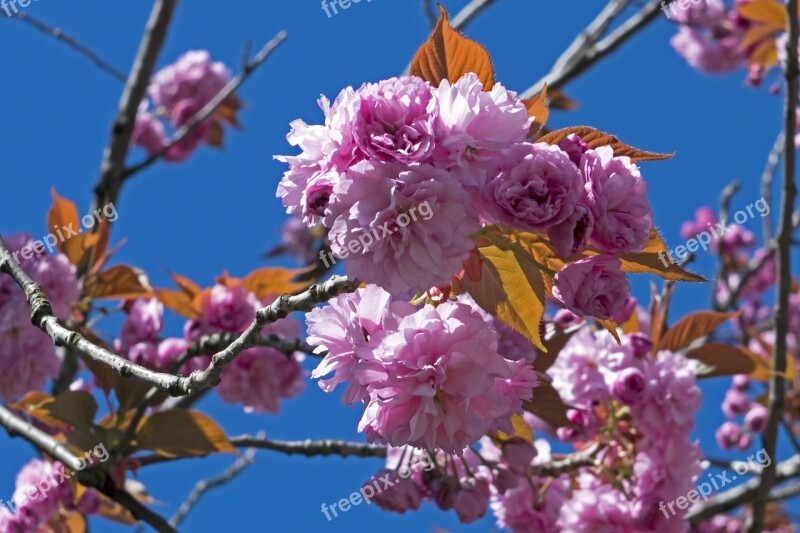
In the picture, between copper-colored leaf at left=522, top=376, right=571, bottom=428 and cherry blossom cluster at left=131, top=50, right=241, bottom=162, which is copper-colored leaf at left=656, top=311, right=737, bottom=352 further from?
cherry blossom cluster at left=131, top=50, right=241, bottom=162

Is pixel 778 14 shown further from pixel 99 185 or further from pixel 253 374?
pixel 99 185

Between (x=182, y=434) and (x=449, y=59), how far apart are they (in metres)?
1.25

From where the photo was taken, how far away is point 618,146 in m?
1.36

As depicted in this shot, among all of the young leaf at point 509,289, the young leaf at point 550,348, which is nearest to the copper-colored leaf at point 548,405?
the young leaf at point 550,348

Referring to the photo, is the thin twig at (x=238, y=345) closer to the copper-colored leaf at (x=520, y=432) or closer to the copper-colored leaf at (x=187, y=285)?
the copper-colored leaf at (x=520, y=432)

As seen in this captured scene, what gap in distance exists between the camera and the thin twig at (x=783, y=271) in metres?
2.48

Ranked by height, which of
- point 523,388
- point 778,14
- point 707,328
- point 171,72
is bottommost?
point 523,388

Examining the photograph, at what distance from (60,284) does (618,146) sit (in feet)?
5.93

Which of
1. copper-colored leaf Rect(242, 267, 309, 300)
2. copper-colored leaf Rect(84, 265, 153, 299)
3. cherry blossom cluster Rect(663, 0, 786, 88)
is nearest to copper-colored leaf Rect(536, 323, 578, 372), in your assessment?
copper-colored leaf Rect(242, 267, 309, 300)

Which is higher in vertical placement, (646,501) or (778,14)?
(778,14)

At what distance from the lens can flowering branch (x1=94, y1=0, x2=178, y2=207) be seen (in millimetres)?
3602

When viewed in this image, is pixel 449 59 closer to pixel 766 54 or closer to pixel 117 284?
pixel 117 284

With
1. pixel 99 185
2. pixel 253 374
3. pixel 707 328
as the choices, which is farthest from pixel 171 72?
pixel 707 328

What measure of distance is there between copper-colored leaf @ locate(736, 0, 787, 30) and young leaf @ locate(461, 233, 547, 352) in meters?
2.80
